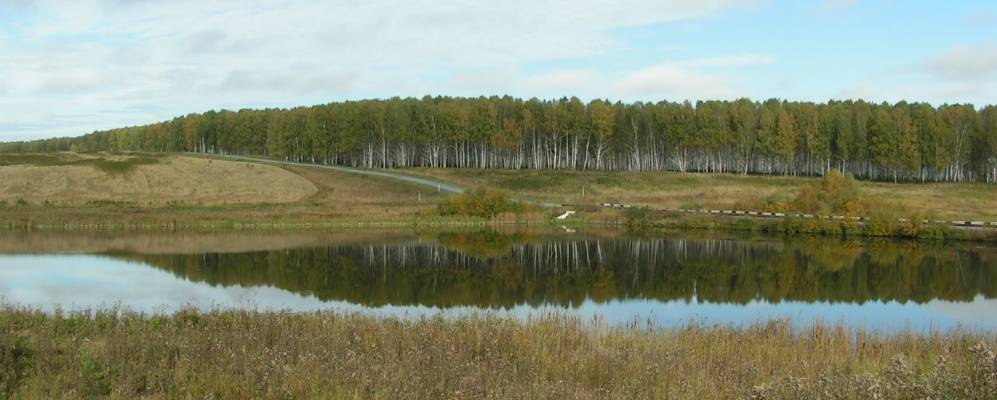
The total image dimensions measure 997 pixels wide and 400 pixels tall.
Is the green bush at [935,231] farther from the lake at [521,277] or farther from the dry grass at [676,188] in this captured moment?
the dry grass at [676,188]

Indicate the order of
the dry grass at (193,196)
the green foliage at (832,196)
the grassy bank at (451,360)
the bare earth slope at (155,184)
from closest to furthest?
1. the grassy bank at (451,360)
2. the dry grass at (193,196)
3. the green foliage at (832,196)
4. the bare earth slope at (155,184)

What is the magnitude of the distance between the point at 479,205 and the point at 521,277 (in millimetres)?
30154

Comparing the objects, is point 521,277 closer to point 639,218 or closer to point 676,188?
point 639,218

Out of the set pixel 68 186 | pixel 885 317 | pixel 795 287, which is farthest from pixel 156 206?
pixel 885 317

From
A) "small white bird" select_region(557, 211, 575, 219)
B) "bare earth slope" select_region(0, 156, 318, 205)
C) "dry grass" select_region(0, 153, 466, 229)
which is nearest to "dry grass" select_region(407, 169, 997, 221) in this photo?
"small white bird" select_region(557, 211, 575, 219)

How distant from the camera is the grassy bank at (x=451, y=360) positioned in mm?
9148

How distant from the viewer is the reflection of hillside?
27703 millimetres

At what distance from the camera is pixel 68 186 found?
68.4 m

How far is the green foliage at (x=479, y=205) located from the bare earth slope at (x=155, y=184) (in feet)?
53.7

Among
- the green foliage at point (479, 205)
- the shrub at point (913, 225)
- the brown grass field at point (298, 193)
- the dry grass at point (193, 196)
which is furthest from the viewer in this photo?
the green foliage at point (479, 205)

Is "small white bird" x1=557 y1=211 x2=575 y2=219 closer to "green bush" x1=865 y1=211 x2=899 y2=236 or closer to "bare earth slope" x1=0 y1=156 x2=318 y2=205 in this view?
"green bush" x1=865 y1=211 x2=899 y2=236

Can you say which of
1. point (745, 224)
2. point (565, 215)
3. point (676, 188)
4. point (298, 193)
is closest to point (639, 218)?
point (565, 215)

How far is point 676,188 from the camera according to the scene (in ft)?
277

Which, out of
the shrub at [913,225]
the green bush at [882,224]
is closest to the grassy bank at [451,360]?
the shrub at [913,225]
